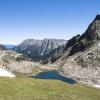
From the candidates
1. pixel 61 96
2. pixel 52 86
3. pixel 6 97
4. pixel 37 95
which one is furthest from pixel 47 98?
pixel 52 86

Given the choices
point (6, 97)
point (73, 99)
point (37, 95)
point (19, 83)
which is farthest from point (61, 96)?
point (6, 97)

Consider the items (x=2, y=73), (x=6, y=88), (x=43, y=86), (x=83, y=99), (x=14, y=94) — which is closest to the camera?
(x=14, y=94)

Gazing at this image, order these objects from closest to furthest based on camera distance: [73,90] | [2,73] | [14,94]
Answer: [14,94], [73,90], [2,73]

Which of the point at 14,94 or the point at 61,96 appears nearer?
the point at 14,94

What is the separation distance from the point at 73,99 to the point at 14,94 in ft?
35.1

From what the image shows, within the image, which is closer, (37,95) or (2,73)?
(37,95)

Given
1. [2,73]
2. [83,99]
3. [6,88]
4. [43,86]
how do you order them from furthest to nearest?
1. [2,73]
2. [43,86]
3. [83,99]
4. [6,88]

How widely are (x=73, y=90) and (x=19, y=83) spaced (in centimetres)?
1179

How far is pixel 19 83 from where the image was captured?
1880 inches

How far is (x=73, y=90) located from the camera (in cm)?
5284

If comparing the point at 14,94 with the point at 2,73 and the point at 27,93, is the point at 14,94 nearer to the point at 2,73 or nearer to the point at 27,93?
the point at 27,93

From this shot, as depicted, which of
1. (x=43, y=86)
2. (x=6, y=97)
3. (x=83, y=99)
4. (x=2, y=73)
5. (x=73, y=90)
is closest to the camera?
(x=6, y=97)

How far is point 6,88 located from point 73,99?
11457mm

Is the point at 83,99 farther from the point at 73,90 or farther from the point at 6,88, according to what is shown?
the point at 6,88
